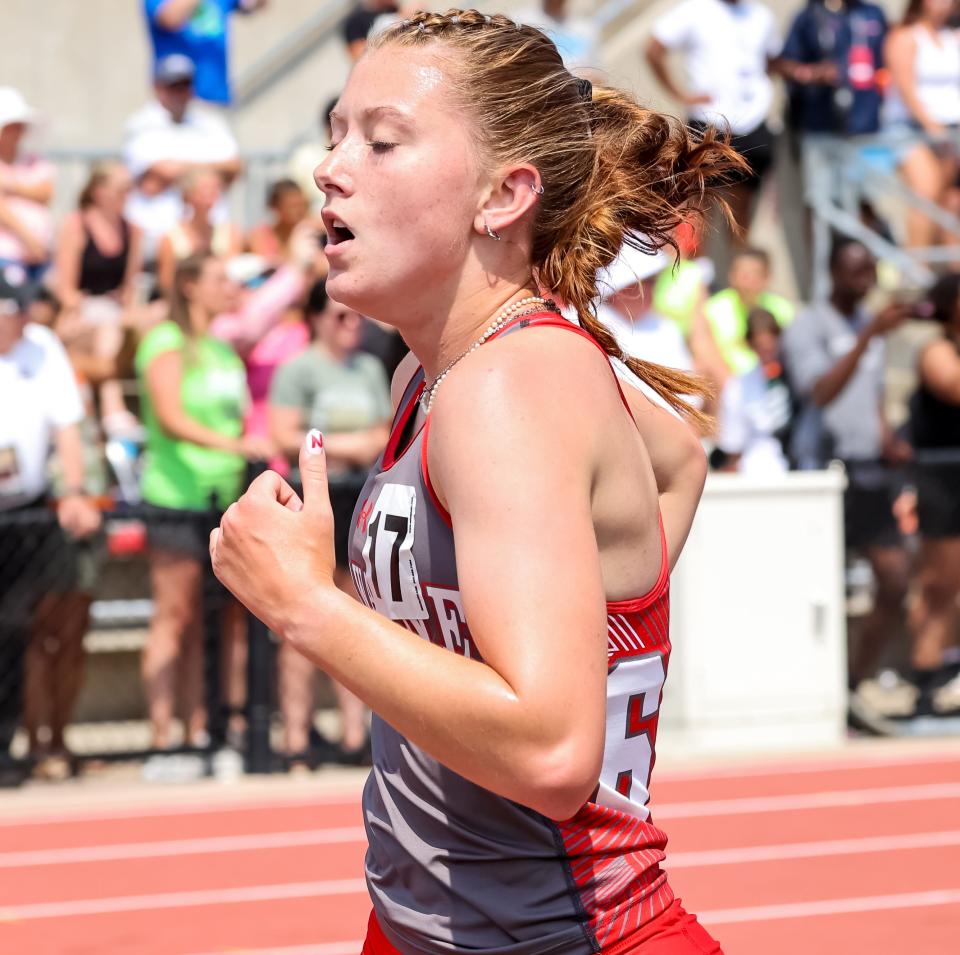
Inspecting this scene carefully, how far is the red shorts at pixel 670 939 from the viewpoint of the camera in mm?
1941

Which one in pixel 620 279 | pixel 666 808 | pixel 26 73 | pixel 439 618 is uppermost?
pixel 26 73

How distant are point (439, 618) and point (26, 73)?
1157 cm

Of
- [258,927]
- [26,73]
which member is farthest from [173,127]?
[258,927]

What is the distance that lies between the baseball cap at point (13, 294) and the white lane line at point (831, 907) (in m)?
3.75

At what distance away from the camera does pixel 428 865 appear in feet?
6.45

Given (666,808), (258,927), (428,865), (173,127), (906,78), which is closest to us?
(428,865)

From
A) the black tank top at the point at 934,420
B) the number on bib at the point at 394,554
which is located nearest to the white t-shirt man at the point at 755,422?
the black tank top at the point at 934,420

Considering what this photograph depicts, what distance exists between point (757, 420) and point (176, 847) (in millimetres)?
3659

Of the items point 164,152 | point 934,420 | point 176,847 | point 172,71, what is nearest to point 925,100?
point 934,420

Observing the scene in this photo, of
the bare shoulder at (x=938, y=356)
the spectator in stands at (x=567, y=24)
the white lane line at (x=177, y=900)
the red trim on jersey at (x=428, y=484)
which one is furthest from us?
the spectator in stands at (x=567, y=24)

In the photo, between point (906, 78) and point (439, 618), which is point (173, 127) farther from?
point (439, 618)

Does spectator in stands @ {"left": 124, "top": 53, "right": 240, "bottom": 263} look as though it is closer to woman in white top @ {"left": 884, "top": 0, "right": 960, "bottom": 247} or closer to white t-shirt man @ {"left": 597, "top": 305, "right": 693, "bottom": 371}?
white t-shirt man @ {"left": 597, "top": 305, "right": 693, "bottom": 371}

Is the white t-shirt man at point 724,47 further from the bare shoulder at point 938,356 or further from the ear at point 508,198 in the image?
the ear at point 508,198

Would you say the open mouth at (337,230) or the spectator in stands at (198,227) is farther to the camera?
the spectator in stands at (198,227)
